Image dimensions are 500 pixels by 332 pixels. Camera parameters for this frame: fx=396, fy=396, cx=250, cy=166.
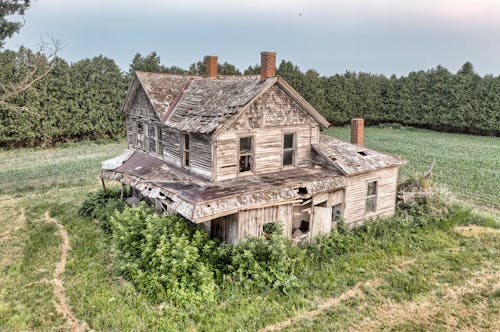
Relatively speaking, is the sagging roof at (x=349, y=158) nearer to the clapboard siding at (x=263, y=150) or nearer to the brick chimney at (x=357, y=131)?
the clapboard siding at (x=263, y=150)

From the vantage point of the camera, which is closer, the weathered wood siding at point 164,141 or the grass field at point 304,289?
the grass field at point 304,289

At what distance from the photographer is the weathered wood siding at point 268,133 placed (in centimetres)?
1598

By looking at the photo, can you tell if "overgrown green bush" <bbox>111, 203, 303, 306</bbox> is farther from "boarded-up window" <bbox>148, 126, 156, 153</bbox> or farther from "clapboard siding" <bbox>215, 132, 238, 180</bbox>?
"boarded-up window" <bbox>148, 126, 156, 153</bbox>

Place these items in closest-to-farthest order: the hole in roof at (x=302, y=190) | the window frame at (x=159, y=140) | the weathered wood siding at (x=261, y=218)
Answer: the weathered wood siding at (x=261, y=218)
the hole in roof at (x=302, y=190)
the window frame at (x=159, y=140)

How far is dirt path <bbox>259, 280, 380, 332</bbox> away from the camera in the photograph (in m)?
11.2

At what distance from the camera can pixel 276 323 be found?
11312 mm

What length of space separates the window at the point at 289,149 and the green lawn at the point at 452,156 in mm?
10415

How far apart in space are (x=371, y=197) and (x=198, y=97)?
9.60 meters

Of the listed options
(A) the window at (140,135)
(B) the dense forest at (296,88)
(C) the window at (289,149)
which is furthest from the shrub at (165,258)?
(B) the dense forest at (296,88)

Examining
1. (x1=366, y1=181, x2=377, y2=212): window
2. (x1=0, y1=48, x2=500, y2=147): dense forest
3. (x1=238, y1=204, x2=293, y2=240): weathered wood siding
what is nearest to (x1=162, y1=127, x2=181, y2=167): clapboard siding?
(x1=238, y1=204, x2=293, y2=240): weathered wood siding

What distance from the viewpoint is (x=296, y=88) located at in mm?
54688

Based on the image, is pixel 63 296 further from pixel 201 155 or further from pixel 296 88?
pixel 296 88

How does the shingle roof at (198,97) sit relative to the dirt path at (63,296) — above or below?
above

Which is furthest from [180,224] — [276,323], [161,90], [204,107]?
[161,90]
